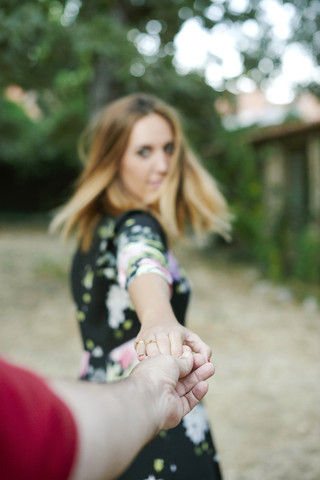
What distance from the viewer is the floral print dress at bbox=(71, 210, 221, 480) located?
4.36ft

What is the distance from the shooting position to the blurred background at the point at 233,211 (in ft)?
15.2

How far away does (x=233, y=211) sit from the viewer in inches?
454

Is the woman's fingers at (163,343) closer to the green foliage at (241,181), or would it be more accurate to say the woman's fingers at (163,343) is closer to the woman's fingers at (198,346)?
the woman's fingers at (198,346)

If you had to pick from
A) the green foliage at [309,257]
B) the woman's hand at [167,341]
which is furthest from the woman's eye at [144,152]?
the green foliage at [309,257]

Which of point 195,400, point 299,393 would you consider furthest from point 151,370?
point 299,393

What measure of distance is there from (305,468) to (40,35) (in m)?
6.89

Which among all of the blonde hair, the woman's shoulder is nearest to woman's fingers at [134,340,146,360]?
the woman's shoulder

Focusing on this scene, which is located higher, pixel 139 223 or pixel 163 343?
pixel 139 223

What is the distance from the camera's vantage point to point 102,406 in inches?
24.3

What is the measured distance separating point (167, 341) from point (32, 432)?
1.35 ft

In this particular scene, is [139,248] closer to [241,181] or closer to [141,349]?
[141,349]

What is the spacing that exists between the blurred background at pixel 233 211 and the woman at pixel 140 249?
2398 mm

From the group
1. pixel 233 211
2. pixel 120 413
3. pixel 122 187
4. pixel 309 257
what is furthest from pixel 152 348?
pixel 233 211

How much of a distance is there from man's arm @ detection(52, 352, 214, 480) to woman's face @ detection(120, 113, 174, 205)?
39.6 inches
